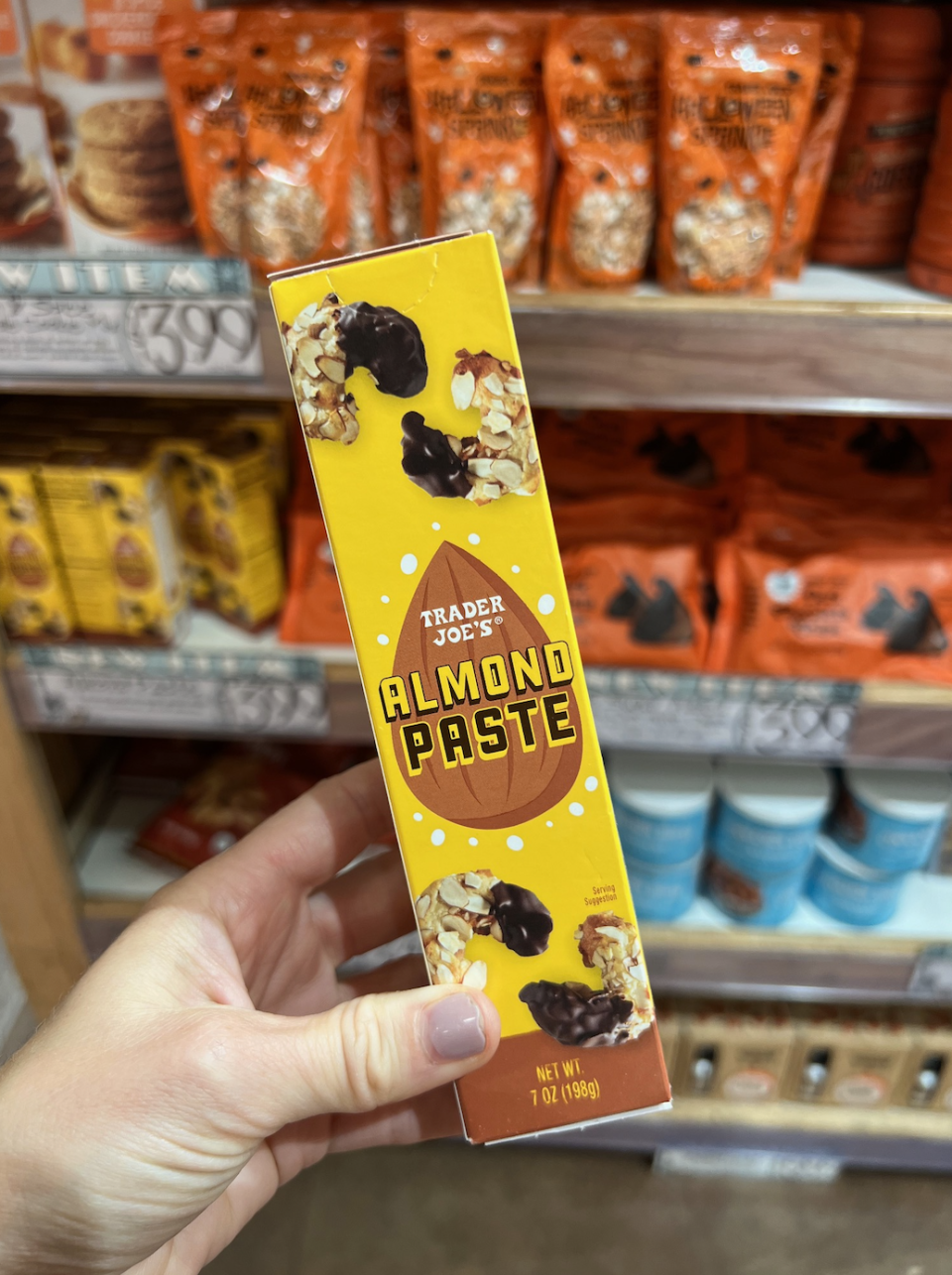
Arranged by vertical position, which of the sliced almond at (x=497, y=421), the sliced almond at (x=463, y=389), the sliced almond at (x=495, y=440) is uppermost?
the sliced almond at (x=463, y=389)

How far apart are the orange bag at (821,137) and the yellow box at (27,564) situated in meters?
0.83

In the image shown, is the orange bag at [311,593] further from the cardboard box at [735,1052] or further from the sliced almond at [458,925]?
the cardboard box at [735,1052]

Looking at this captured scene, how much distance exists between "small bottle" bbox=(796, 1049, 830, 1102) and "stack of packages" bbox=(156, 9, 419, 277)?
1.30 metres

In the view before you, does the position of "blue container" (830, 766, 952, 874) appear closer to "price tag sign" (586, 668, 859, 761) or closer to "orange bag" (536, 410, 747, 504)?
"price tag sign" (586, 668, 859, 761)

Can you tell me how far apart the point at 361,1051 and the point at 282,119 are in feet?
2.63

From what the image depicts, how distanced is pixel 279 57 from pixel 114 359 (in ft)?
1.04

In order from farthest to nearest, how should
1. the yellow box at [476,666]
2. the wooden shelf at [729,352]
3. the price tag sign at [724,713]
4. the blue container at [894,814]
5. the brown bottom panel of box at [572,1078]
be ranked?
1. the blue container at [894,814]
2. the price tag sign at [724,713]
3. the wooden shelf at [729,352]
4. the brown bottom panel of box at [572,1078]
5. the yellow box at [476,666]

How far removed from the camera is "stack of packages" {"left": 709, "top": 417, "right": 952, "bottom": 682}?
1.01 meters

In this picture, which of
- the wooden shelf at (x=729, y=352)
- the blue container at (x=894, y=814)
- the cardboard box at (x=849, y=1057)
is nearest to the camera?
the wooden shelf at (x=729, y=352)

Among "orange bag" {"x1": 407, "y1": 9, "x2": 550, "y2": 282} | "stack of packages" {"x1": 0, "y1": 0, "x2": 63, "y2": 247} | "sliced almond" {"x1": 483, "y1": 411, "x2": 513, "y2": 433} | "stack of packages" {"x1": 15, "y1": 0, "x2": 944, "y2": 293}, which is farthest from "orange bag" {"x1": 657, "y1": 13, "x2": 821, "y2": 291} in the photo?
"stack of packages" {"x1": 0, "y1": 0, "x2": 63, "y2": 247}

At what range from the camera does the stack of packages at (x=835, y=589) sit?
1.01m

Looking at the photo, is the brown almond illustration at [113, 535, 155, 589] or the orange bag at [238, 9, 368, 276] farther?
the brown almond illustration at [113, 535, 155, 589]

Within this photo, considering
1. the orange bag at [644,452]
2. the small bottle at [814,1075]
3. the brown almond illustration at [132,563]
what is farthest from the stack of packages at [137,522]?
the small bottle at [814,1075]

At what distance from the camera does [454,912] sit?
66 centimetres
